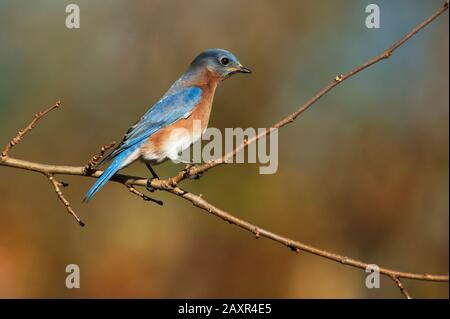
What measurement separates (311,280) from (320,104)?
254 cm

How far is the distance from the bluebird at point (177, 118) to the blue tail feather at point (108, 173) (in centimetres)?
1

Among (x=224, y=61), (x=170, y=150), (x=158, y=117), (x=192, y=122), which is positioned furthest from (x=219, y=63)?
(x=170, y=150)

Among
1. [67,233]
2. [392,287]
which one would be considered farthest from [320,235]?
[67,233]

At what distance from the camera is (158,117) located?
588cm

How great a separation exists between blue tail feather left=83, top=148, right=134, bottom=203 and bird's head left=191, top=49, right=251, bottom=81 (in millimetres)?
1486

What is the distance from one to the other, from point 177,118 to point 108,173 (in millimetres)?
1408

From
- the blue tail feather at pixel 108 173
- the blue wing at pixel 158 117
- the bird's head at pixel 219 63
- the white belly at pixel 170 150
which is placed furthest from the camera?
the bird's head at pixel 219 63

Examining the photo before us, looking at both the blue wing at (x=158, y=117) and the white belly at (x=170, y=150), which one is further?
the white belly at (x=170, y=150)

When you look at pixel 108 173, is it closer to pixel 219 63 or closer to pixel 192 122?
pixel 192 122

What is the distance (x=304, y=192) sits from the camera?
880 centimetres

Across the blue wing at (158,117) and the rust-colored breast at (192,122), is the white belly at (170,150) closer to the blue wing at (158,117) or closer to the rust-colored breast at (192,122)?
the rust-colored breast at (192,122)

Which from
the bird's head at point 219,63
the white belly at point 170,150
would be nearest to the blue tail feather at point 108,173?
the white belly at point 170,150

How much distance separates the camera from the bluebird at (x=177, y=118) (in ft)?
18.0

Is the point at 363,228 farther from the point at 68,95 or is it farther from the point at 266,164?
the point at 68,95
